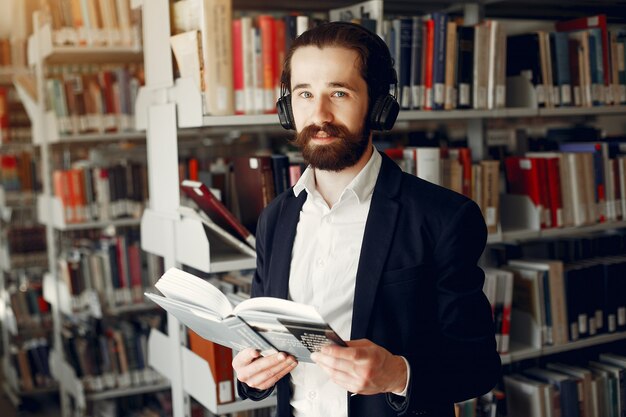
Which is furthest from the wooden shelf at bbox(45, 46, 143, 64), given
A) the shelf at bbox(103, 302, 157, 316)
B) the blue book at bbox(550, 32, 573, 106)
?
the blue book at bbox(550, 32, 573, 106)

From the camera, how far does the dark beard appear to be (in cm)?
149

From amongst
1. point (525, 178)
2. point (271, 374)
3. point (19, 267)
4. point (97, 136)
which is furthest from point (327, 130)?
point (19, 267)

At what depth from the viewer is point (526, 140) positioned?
3.12m

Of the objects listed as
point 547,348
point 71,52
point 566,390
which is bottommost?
point 566,390

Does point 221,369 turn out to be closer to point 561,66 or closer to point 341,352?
point 341,352

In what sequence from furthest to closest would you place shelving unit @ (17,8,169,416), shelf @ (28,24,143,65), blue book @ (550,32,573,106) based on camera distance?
shelving unit @ (17,8,169,416) → shelf @ (28,24,143,65) → blue book @ (550,32,573,106)

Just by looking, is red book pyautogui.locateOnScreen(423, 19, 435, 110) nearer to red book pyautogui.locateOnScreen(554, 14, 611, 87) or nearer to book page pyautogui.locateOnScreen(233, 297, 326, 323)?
red book pyautogui.locateOnScreen(554, 14, 611, 87)

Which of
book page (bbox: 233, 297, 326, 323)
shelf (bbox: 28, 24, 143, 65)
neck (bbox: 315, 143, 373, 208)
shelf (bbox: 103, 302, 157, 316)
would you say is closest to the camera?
book page (bbox: 233, 297, 326, 323)

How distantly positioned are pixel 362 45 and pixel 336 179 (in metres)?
0.28

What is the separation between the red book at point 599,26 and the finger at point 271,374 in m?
2.12

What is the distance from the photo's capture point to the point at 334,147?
149 cm

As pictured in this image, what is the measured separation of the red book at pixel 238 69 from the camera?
7.41 ft

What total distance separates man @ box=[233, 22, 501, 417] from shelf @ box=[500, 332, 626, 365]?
4.03 ft

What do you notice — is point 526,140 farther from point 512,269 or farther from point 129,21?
point 129,21
